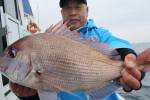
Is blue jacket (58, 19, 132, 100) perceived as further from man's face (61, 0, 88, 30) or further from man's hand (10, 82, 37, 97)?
man's hand (10, 82, 37, 97)

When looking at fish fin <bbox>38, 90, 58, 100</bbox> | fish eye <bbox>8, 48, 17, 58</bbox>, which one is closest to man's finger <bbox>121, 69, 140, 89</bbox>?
fish fin <bbox>38, 90, 58, 100</bbox>

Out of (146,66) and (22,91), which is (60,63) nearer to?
(146,66)

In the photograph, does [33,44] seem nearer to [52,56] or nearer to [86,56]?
[52,56]

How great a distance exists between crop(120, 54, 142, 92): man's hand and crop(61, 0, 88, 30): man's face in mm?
1088

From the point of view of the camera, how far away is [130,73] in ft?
11.0

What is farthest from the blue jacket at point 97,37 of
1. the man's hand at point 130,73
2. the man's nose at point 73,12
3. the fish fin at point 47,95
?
the fish fin at point 47,95

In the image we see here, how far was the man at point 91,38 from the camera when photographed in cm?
334

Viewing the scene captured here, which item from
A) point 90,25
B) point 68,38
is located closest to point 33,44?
point 68,38

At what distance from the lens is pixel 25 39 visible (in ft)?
10.1

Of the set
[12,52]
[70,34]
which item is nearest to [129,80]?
[70,34]

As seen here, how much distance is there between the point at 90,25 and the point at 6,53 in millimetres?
1609

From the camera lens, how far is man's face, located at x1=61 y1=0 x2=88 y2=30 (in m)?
4.37

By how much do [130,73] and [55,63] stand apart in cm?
65

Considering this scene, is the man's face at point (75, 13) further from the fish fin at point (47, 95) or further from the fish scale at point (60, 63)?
the fish fin at point (47, 95)
